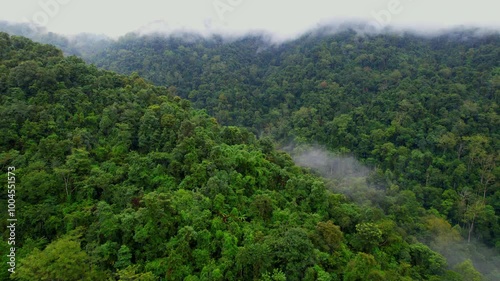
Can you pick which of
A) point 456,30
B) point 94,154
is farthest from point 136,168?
point 456,30

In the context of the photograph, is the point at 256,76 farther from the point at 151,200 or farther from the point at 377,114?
the point at 151,200

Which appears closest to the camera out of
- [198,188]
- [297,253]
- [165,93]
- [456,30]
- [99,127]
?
[297,253]

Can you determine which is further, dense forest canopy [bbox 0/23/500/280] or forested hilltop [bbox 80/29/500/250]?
forested hilltop [bbox 80/29/500/250]

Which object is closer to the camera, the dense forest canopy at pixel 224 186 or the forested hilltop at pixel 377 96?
the dense forest canopy at pixel 224 186

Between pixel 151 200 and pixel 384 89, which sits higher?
pixel 384 89

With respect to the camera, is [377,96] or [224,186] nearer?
[224,186]

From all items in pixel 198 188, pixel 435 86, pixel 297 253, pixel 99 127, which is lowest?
pixel 297 253

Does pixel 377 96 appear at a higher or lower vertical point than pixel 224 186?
higher

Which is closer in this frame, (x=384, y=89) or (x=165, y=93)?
(x=165, y=93)
